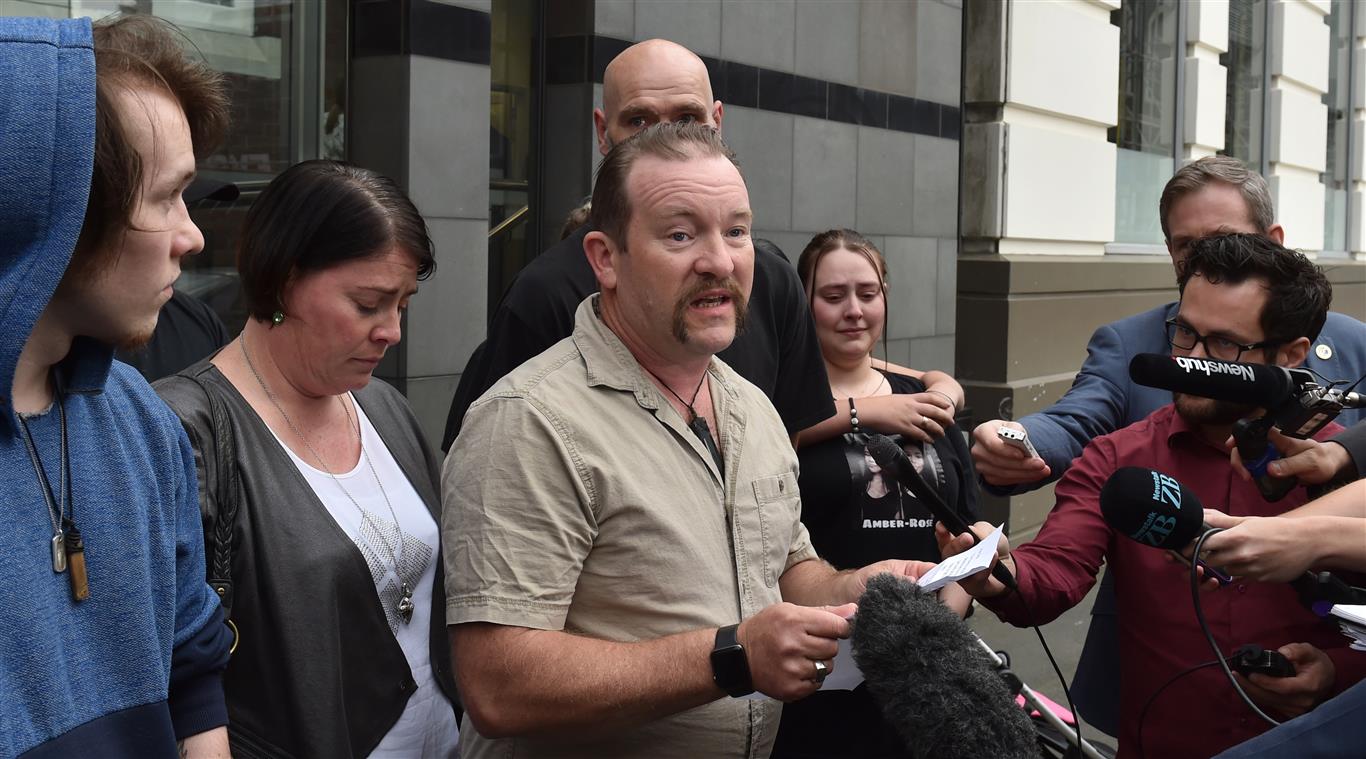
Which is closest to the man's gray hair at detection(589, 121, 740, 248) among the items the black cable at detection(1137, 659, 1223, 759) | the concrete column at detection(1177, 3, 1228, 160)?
the black cable at detection(1137, 659, 1223, 759)

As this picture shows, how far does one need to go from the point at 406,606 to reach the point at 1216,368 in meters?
1.70

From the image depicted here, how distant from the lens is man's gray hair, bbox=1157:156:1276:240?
3871 mm

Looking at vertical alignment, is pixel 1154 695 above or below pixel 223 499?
below

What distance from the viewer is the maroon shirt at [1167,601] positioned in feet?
9.15

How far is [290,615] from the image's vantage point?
2.36 metres

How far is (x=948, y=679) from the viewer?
194 cm

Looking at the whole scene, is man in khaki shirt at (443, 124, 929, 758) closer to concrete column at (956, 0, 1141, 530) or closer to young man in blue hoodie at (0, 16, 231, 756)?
young man in blue hoodie at (0, 16, 231, 756)

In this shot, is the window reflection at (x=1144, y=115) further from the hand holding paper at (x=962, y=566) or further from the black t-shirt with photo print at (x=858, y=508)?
the hand holding paper at (x=962, y=566)

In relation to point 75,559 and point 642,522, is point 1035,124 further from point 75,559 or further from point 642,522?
point 75,559

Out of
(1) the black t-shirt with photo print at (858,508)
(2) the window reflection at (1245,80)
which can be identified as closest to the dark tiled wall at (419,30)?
(1) the black t-shirt with photo print at (858,508)

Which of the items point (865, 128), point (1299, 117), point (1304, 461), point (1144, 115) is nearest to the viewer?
point (1304, 461)

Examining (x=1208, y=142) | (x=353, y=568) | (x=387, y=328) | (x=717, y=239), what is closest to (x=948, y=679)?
(x=717, y=239)

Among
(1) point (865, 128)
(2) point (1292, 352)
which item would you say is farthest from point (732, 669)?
(1) point (865, 128)

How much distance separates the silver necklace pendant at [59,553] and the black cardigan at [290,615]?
0.62 m
